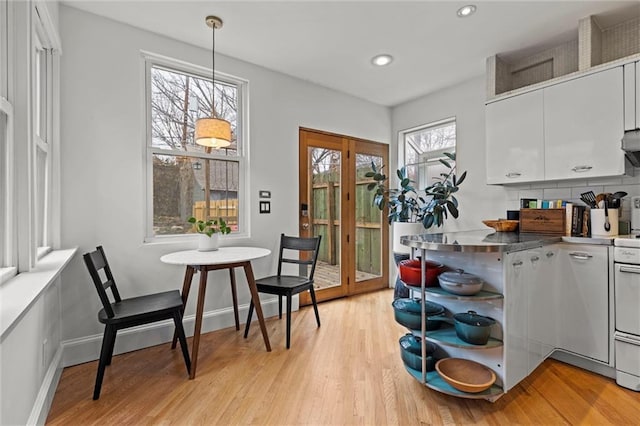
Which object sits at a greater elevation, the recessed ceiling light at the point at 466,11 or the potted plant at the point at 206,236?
the recessed ceiling light at the point at 466,11

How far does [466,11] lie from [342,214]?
2.42m

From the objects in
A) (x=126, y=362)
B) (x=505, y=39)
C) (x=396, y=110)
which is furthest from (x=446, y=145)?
(x=126, y=362)

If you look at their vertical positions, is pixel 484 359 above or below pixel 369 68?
below

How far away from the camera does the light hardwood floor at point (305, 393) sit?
173 centimetres

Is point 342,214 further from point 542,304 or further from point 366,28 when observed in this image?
point 542,304

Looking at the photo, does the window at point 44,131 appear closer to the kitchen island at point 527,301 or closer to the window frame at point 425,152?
the kitchen island at point 527,301

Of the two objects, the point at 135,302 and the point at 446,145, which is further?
the point at 446,145

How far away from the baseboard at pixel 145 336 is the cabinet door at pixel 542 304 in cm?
235

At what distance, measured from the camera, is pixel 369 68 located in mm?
3338

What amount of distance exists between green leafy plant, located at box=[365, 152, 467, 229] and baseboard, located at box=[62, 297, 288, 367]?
188 cm

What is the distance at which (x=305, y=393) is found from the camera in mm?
1961

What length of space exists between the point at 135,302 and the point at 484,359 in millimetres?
2350

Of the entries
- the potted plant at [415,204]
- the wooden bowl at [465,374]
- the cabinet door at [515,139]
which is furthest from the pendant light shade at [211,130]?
the cabinet door at [515,139]

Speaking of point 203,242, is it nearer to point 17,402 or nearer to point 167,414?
point 167,414
